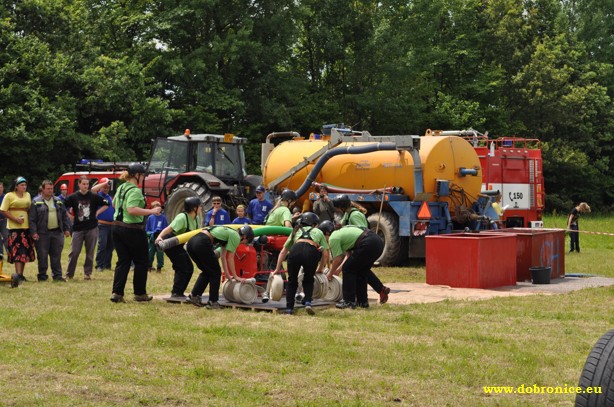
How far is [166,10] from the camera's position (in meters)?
40.4

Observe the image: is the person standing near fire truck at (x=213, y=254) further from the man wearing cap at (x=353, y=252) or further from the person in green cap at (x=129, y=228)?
the man wearing cap at (x=353, y=252)

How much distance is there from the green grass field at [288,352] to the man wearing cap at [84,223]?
288 cm

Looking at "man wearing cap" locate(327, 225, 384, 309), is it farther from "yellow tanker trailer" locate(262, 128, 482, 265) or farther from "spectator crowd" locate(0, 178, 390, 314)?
"yellow tanker trailer" locate(262, 128, 482, 265)

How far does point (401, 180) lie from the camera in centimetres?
2159

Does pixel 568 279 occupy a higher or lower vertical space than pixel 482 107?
lower

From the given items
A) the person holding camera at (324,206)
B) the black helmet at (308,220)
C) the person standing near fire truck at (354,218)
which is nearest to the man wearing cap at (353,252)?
the person standing near fire truck at (354,218)

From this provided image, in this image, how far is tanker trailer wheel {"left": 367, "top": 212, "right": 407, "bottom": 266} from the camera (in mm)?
21484

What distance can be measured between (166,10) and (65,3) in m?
3.98

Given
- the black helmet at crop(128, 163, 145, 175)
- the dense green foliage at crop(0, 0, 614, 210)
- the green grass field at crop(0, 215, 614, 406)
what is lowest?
the green grass field at crop(0, 215, 614, 406)

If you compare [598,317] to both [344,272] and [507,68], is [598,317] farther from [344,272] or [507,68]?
[507,68]

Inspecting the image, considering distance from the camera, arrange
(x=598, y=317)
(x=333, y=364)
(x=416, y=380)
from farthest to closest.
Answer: (x=598, y=317) → (x=333, y=364) → (x=416, y=380)

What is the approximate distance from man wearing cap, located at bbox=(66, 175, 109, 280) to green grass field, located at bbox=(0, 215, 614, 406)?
2.88m

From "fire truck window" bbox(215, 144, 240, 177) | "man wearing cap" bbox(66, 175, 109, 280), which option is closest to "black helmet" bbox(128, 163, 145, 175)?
"man wearing cap" bbox(66, 175, 109, 280)

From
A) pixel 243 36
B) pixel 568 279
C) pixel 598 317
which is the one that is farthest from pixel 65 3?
pixel 598 317
